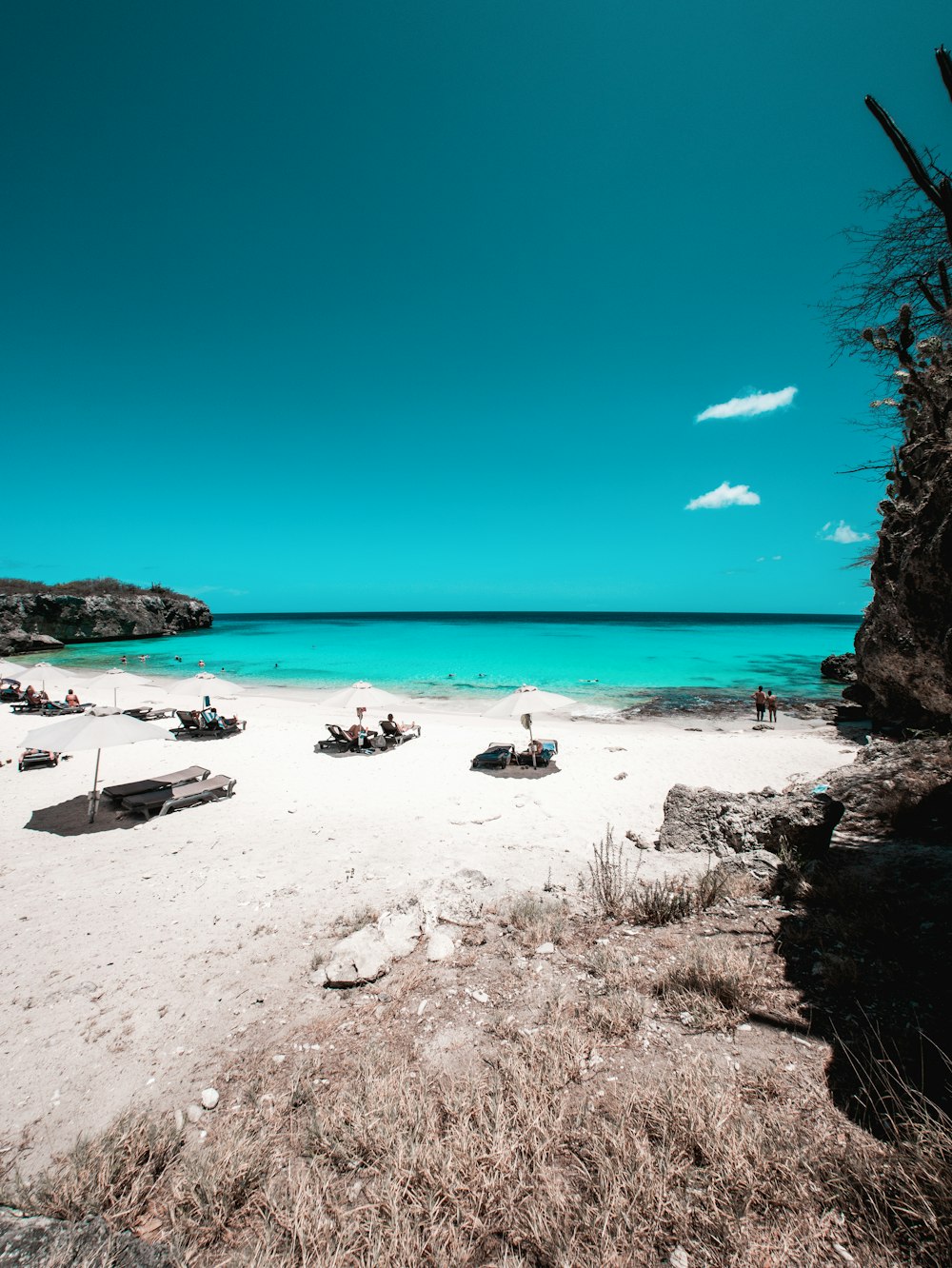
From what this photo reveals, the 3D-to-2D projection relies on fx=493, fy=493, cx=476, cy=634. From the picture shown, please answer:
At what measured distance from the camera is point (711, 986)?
3670mm

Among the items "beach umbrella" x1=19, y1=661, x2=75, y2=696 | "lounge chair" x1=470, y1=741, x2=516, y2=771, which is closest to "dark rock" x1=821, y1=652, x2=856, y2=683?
"lounge chair" x1=470, y1=741, x2=516, y2=771

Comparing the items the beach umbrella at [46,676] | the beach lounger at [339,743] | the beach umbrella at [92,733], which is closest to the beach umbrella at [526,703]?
the beach lounger at [339,743]

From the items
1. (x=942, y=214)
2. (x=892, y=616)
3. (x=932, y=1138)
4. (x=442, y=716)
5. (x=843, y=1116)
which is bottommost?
(x=442, y=716)

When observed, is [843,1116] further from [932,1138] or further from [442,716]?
[442,716]

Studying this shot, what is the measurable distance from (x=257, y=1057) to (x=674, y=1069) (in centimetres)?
290

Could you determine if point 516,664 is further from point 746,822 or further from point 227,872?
point 227,872

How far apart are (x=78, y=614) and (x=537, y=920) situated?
6592 cm

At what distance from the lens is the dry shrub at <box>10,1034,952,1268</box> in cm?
211

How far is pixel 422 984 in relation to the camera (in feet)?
13.8

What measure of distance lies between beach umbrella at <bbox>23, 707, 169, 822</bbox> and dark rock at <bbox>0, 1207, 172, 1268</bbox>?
6630mm

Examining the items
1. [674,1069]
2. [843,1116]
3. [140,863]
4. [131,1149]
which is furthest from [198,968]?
[843,1116]

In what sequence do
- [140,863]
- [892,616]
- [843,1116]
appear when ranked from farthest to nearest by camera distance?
[140,863]
[892,616]
[843,1116]

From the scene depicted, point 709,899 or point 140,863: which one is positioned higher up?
point 709,899

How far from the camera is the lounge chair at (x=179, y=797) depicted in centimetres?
871
